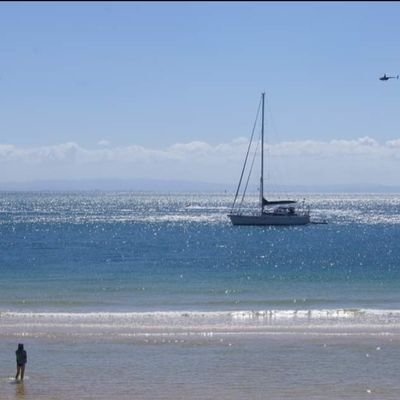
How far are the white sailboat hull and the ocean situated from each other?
2742cm

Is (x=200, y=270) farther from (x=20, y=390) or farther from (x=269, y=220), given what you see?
(x=269, y=220)

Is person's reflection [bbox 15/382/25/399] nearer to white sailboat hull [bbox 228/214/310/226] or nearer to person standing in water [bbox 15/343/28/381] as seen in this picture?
person standing in water [bbox 15/343/28/381]

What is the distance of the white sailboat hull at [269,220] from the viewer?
101 metres

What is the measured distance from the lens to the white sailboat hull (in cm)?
10081

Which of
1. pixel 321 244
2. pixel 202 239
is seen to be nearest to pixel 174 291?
pixel 321 244

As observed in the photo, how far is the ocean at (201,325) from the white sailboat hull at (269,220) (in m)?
27.4

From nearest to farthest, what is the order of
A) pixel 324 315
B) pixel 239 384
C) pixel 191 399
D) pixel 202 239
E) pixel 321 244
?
pixel 191 399, pixel 239 384, pixel 324 315, pixel 321 244, pixel 202 239

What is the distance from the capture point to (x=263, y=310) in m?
38.7

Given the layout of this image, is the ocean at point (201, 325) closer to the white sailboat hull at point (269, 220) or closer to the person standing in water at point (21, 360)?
the person standing in water at point (21, 360)

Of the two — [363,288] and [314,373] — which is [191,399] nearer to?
[314,373]

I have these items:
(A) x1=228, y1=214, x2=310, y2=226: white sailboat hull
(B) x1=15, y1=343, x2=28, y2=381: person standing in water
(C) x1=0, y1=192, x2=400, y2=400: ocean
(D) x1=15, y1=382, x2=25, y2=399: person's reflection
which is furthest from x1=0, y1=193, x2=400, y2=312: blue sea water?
(D) x1=15, y1=382, x2=25, y2=399: person's reflection

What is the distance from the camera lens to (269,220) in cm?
10106

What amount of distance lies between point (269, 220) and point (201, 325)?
67.2 metres

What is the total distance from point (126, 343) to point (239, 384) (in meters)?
7.10
